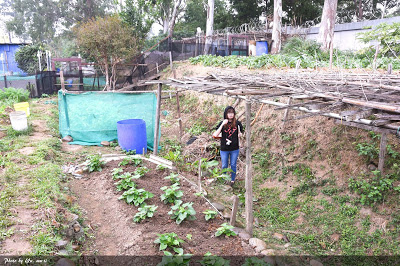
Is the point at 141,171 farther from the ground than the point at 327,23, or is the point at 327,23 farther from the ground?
the point at 327,23

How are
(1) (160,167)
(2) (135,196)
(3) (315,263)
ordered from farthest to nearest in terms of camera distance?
(1) (160,167), (2) (135,196), (3) (315,263)

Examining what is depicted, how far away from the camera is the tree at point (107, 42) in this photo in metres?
14.8

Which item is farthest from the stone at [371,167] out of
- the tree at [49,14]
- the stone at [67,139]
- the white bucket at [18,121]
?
the tree at [49,14]

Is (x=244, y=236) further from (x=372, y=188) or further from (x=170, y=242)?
(x=372, y=188)

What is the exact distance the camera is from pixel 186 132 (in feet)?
33.1

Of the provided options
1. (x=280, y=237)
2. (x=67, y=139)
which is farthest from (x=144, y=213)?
(x=67, y=139)

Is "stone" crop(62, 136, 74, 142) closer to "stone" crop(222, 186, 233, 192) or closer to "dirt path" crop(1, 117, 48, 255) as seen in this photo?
"dirt path" crop(1, 117, 48, 255)

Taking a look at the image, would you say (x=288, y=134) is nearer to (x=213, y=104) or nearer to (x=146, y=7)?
(x=213, y=104)

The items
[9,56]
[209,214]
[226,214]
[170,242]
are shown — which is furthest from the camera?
[9,56]

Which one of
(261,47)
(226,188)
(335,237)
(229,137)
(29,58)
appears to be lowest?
(335,237)

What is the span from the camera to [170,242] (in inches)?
146

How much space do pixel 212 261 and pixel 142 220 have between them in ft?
4.58

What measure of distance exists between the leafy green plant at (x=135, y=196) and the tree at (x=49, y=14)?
31.9 m

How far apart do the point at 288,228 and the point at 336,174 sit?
1.75 meters
